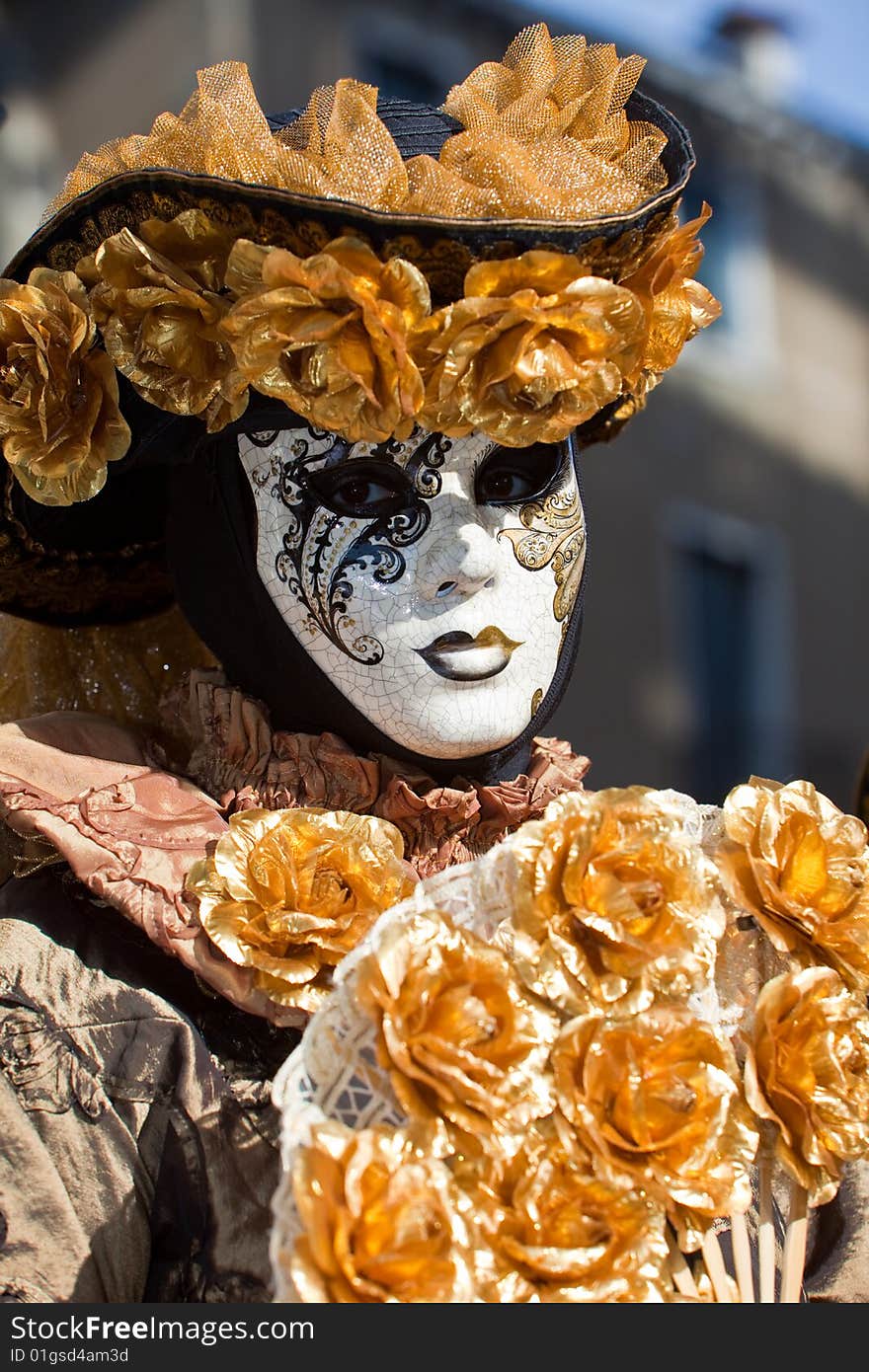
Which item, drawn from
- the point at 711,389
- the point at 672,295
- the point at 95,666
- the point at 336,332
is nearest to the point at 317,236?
the point at 336,332

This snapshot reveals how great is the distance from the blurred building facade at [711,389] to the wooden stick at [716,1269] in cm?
546

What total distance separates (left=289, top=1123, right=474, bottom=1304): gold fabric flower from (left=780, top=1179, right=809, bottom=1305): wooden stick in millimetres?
305

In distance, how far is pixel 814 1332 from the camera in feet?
4.01

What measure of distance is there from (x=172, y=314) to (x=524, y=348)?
31 centimetres

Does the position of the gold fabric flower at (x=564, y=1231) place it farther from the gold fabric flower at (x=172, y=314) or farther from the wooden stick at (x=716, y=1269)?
the gold fabric flower at (x=172, y=314)

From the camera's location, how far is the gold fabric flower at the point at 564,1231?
117cm

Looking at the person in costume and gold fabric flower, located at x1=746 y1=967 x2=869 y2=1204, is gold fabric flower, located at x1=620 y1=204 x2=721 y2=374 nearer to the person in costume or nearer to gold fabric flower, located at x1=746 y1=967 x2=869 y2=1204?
Result: the person in costume

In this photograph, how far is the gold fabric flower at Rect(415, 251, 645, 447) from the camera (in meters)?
1.45

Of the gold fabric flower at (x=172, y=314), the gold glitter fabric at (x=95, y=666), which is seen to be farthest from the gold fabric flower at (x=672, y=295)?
the gold glitter fabric at (x=95, y=666)

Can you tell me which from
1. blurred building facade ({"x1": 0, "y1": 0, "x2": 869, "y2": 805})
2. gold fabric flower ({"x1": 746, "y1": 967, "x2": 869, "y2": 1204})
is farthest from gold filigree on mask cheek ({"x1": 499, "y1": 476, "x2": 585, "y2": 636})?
blurred building facade ({"x1": 0, "y1": 0, "x2": 869, "y2": 805})

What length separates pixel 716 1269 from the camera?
1300 mm

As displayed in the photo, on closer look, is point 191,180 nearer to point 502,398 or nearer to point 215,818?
point 502,398

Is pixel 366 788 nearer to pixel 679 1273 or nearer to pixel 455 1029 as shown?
pixel 455 1029

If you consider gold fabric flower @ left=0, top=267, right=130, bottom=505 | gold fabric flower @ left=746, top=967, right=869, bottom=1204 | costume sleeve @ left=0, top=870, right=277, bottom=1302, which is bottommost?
costume sleeve @ left=0, top=870, right=277, bottom=1302
